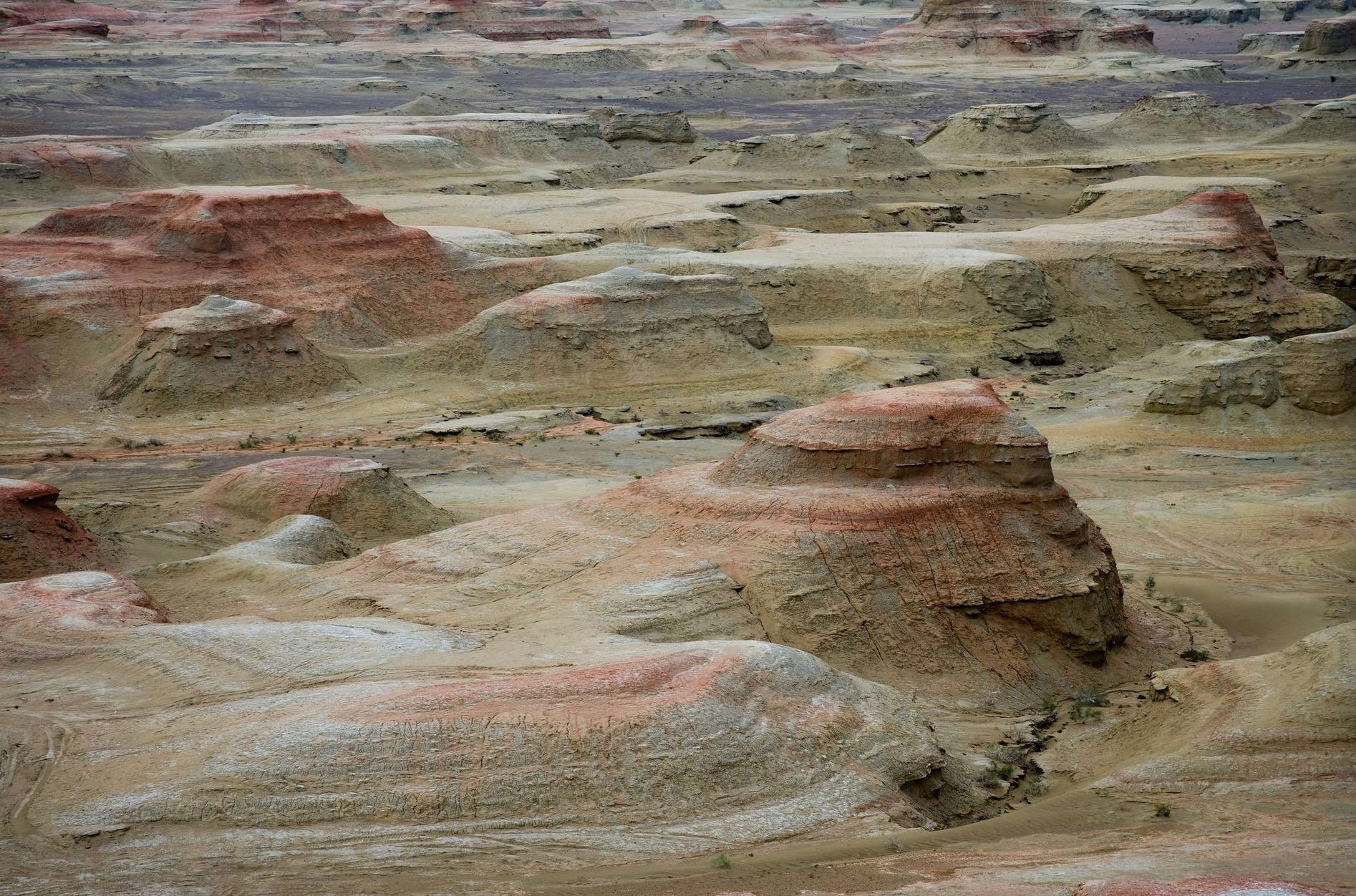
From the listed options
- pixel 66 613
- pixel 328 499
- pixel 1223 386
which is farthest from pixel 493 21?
pixel 66 613

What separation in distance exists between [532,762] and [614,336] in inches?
955

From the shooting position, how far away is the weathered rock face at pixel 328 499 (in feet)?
82.5

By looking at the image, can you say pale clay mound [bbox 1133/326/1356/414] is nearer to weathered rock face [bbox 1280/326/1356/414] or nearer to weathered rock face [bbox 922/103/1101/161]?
weathered rock face [bbox 1280/326/1356/414]

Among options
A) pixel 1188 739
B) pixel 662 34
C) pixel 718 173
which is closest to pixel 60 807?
pixel 1188 739

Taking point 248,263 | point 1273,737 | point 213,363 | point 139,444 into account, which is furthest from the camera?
point 248,263

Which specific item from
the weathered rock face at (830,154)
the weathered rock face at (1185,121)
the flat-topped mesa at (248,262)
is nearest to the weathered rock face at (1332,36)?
the weathered rock face at (1185,121)

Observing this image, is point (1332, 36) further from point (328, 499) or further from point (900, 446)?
point (900, 446)

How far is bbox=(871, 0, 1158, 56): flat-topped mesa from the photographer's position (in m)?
103

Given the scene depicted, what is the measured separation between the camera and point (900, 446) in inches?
765

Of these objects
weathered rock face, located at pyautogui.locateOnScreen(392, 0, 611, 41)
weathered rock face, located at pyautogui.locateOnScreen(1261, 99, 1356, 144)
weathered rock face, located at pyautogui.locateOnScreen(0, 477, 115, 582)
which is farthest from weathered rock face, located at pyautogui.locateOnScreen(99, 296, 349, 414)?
weathered rock face, located at pyautogui.locateOnScreen(392, 0, 611, 41)

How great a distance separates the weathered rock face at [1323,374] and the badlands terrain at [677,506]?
0.09 m

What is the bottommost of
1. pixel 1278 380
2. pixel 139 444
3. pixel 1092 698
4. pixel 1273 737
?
pixel 139 444

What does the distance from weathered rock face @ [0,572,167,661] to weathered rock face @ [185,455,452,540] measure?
571cm

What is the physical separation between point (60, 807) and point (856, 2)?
138631mm
